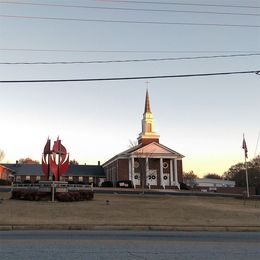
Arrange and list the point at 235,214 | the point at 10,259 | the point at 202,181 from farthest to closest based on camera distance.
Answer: the point at 202,181 < the point at 235,214 < the point at 10,259

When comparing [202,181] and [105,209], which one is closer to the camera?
[105,209]

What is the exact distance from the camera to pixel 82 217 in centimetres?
2211

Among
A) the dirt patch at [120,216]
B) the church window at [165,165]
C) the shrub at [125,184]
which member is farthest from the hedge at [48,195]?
the church window at [165,165]

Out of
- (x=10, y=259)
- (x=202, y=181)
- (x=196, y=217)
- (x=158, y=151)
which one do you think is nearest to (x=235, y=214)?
(x=196, y=217)

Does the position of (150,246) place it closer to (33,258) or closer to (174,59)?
(33,258)

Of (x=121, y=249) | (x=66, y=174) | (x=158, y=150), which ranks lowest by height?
(x=121, y=249)

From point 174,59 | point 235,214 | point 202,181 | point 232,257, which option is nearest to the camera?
point 232,257

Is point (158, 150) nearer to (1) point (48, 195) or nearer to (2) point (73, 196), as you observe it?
(1) point (48, 195)

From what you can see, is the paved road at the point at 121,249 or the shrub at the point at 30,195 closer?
the paved road at the point at 121,249

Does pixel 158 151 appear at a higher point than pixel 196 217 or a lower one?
higher

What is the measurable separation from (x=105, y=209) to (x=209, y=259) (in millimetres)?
17500

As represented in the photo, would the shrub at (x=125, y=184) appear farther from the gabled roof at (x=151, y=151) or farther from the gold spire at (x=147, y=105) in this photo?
the gold spire at (x=147, y=105)

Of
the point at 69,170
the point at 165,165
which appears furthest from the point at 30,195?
the point at 69,170

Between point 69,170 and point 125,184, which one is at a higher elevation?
point 69,170
